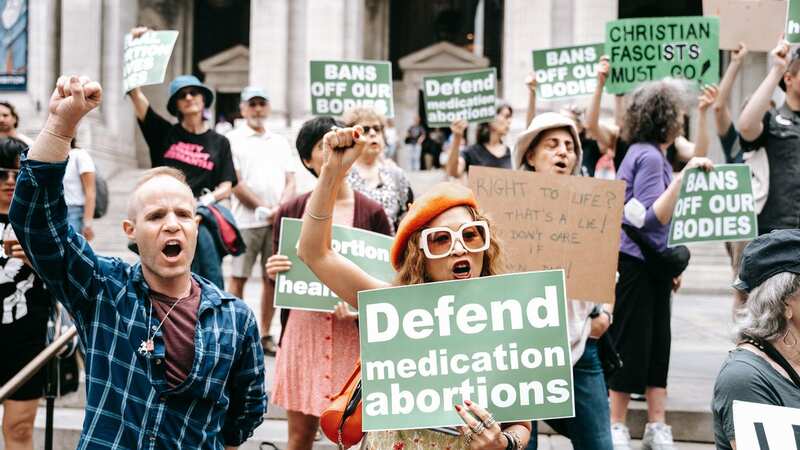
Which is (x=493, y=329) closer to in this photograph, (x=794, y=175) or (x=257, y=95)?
(x=794, y=175)

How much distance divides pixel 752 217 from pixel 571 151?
183 cm

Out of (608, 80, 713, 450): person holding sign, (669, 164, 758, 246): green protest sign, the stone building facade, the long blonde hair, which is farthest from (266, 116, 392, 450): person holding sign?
the stone building facade

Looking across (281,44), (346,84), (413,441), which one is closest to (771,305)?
(413,441)

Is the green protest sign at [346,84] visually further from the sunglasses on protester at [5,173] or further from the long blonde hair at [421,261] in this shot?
the long blonde hair at [421,261]

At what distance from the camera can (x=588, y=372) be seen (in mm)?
4367

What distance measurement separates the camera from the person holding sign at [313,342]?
4.81 meters

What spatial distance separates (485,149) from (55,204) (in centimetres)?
624

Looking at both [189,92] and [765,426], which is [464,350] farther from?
[189,92]

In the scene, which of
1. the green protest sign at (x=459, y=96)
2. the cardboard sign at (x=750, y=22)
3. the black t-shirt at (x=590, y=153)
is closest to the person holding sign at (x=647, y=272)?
the black t-shirt at (x=590, y=153)

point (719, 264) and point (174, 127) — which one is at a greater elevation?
point (174, 127)

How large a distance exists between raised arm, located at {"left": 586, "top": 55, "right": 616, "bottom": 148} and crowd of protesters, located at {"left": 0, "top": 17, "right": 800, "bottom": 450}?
0.02 meters

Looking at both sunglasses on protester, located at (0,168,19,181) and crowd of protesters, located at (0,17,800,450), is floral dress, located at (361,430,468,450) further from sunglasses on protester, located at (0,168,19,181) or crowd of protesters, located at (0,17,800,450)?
sunglasses on protester, located at (0,168,19,181)

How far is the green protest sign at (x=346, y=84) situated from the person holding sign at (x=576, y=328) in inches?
193

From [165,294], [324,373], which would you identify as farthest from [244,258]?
[165,294]
